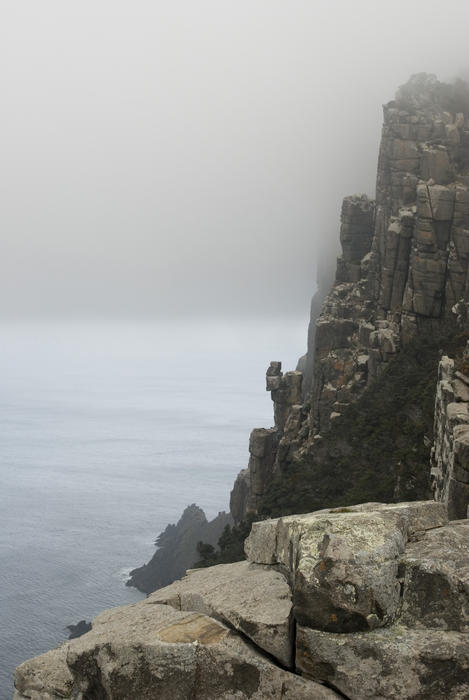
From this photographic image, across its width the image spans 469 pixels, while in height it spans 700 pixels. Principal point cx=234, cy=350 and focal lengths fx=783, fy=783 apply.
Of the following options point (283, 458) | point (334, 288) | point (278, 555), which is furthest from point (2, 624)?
point (278, 555)

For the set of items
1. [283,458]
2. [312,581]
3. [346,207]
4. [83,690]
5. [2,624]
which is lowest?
[2,624]

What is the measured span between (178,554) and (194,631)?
146260 millimetres

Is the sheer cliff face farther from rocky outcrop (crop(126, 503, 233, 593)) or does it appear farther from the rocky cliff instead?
the rocky cliff

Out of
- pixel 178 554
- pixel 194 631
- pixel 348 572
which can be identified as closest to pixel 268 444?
pixel 178 554

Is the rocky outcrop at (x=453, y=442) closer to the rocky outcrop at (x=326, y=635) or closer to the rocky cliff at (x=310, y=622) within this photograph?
the rocky cliff at (x=310, y=622)

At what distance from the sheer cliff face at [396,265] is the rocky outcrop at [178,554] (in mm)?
45743

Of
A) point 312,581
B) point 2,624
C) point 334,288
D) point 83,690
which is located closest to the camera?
point 312,581

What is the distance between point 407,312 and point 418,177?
14672mm

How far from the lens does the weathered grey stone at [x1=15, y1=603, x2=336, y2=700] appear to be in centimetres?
1156

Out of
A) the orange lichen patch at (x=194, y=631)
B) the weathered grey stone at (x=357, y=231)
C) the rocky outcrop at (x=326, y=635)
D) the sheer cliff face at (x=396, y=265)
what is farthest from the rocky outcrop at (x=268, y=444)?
the rocky outcrop at (x=326, y=635)

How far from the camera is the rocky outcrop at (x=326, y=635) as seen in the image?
1099cm

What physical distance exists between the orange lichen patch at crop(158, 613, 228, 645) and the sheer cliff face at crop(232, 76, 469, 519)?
205 ft

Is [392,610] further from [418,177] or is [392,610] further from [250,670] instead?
[418,177]

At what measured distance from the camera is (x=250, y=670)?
11.6 metres
